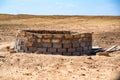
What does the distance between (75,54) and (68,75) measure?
2.94 meters

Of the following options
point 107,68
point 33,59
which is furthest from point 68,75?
point 33,59

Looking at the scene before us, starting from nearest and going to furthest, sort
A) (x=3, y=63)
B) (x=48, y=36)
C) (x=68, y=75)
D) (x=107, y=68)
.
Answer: (x=68, y=75) → (x=107, y=68) → (x=3, y=63) → (x=48, y=36)

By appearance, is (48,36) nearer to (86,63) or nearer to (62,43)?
(62,43)

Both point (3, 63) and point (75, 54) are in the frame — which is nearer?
point (3, 63)

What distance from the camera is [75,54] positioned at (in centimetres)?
936

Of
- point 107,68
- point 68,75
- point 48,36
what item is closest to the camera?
point 68,75

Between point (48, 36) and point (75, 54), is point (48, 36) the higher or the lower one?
the higher one

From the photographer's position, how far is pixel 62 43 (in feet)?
30.1

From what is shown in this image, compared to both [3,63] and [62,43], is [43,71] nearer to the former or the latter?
[3,63]

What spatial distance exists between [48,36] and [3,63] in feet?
6.95

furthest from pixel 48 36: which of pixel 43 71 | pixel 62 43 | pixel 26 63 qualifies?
pixel 43 71

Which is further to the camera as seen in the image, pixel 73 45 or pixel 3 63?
pixel 73 45

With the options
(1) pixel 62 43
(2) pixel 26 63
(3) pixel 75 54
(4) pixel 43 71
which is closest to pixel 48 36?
(1) pixel 62 43

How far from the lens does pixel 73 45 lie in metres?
9.29
